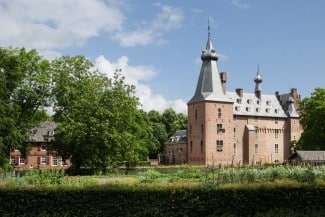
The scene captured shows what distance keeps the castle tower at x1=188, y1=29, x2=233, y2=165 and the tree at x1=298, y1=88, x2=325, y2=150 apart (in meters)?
12.1

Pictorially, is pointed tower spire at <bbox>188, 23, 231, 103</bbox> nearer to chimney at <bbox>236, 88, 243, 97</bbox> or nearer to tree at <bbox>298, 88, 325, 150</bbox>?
chimney at <bbox>236, 88, 243, 97</bbox>

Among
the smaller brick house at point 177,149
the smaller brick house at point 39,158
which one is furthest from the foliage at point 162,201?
the smaller brick house at point 177,149

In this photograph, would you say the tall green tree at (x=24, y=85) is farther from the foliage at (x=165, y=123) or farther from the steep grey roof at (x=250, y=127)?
the foliage at (x=165, y=123)

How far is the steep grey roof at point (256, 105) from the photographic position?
241ft

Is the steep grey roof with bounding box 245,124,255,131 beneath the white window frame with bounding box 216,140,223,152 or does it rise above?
above

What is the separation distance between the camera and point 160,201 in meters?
15.2

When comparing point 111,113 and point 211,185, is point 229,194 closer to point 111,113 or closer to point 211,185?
point 211,185

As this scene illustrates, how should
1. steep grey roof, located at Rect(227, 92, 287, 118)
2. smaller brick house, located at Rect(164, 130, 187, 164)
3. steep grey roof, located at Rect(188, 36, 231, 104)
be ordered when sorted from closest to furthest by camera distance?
steep grey roof, located at Rect(188, 36, 231, 104)
steep grey roof, located at Rect(227, 92, 287, 118)
smaller brick house, located at Rect(164, 130, 187, 164)

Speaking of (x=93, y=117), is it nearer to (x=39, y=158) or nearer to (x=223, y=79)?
(x=39, y=158)

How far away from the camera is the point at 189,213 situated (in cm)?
1504

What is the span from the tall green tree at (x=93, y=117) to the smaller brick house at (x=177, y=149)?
115 ft

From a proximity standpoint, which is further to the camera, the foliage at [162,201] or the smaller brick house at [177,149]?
the smaller brick house at [177,149]

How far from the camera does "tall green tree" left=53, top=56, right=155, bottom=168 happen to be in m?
39.4

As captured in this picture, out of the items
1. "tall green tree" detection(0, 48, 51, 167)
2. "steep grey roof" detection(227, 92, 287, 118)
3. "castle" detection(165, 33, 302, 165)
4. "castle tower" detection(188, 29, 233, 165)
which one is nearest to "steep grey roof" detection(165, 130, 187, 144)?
"castle" detection(165, 33, 302, 165)
